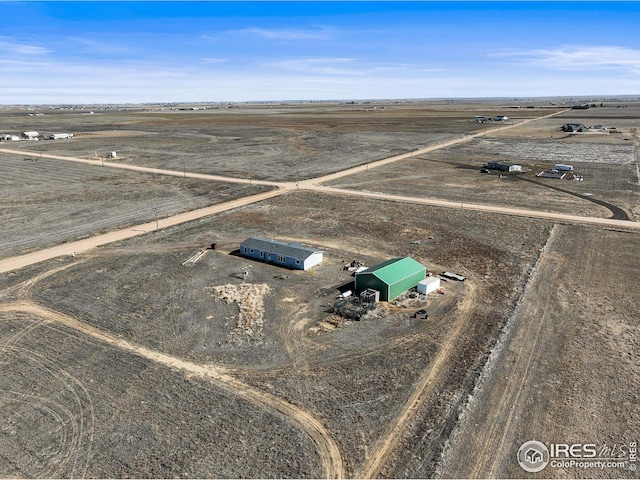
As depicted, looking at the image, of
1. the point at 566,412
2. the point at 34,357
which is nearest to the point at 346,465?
the point at 566,412

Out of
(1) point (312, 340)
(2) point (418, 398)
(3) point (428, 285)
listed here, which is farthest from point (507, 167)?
(2) point (418, 398)

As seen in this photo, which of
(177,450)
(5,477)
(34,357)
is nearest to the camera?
(5,477)

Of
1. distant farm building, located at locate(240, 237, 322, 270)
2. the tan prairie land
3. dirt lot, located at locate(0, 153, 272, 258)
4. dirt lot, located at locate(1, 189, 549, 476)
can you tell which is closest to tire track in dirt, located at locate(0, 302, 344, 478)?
the tan prairie land

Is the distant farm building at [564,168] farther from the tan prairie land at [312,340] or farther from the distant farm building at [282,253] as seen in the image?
the distant farm building at [282,253]

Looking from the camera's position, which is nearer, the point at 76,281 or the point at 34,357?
the point at 34,357

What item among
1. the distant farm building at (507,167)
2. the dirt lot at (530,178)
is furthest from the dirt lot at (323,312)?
the distant farm building at (507,167)

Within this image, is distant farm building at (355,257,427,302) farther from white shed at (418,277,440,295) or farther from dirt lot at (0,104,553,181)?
dirt lot at (0,104,553,181)

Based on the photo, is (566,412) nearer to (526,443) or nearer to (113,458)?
(526,443)
